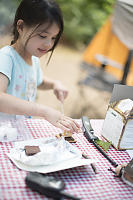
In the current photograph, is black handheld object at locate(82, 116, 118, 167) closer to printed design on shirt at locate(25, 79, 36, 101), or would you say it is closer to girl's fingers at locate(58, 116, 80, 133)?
girl's fingers at locate(58, 116, 80, 133)

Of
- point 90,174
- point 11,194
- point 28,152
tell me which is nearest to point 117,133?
point 90,174

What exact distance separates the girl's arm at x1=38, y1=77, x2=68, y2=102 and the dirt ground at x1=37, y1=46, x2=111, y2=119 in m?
1.60

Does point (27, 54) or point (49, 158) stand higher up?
point (27, 54)

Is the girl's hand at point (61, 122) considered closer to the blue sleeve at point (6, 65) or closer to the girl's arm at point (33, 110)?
the girl's arm at point (33, 110)

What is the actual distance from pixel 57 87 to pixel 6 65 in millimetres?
401

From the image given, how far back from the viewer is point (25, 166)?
94cm

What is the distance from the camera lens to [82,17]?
7.57 metres

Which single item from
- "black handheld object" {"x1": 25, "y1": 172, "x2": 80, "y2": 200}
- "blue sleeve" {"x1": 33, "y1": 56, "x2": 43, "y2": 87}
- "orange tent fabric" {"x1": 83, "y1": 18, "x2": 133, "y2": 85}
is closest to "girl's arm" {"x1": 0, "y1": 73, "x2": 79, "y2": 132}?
"black handheld object" {"x1": 25, "y1": 172, "x2": 80, "y2": 200}

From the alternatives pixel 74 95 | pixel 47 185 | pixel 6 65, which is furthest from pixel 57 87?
pixel 74 95

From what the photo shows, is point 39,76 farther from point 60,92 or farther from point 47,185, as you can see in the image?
point 47,185

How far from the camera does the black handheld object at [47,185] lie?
0.81 meters

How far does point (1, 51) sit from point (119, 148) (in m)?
0.77

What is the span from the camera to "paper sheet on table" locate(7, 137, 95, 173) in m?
0.94

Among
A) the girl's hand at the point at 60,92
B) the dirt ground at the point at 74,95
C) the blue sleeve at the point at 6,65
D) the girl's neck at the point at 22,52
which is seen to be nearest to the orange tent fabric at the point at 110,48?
the dirt ground at the point at 74,95
